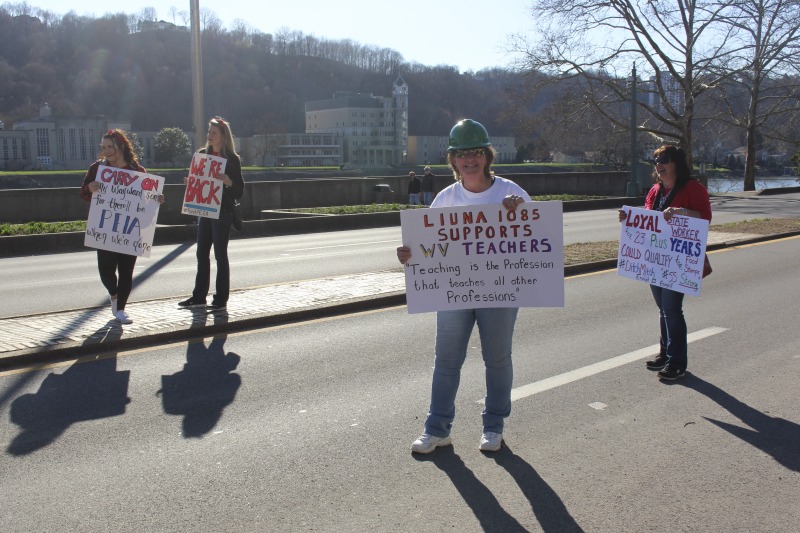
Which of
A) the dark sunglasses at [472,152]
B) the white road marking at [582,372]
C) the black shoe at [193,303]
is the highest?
the dark sunglasses at [472,152]

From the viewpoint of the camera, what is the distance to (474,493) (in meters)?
4.27

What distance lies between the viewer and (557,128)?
45.1 metres

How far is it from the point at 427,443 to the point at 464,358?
1.77ft

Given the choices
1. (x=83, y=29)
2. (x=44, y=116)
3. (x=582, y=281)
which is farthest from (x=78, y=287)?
(x=83, y=29)

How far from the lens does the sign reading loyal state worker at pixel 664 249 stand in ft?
21.5

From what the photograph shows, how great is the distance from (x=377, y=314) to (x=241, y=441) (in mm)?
4236

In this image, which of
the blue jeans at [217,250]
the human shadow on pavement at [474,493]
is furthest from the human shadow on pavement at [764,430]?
the blue jeans at [217,250]

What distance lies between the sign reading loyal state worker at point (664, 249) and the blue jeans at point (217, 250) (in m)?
4.16

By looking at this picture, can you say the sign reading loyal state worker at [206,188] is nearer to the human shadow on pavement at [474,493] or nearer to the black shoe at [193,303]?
the black shoe at [193,303]

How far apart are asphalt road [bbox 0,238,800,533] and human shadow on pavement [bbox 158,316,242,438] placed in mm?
24

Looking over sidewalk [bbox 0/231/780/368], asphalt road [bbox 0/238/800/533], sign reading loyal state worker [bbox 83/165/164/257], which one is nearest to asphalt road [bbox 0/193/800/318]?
sidewalk [bbox 0/231/780/368]

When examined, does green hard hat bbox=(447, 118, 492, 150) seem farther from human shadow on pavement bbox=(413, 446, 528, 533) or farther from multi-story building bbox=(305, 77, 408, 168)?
multi-story building bbox=(305, 77, 408, 168)

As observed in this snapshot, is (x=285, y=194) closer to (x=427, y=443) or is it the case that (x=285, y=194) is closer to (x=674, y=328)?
(x=674, y=328)

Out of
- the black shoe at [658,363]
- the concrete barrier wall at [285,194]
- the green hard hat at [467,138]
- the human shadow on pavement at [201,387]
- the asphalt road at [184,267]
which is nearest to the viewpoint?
the green hard hat at [467,138]
